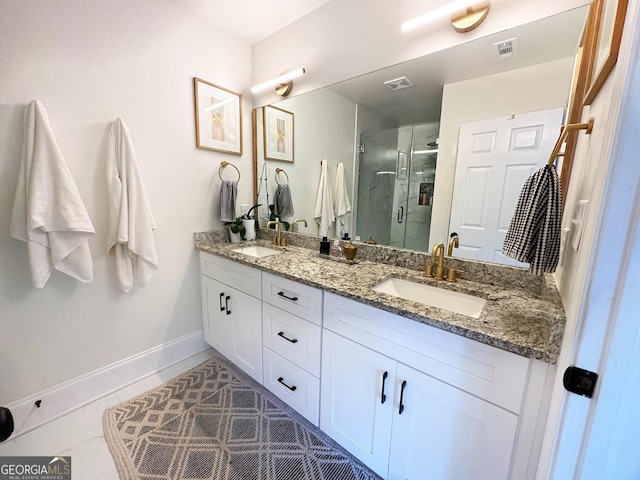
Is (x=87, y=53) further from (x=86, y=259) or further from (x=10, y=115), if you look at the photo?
(x=86, y=259)

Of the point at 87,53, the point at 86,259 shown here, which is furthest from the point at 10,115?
the point at 86,259

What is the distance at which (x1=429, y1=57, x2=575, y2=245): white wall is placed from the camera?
3.43ft

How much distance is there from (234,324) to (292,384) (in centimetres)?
58

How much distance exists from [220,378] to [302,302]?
3.33 feet

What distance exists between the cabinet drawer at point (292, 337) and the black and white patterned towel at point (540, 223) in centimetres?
87

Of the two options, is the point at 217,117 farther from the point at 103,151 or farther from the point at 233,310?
the point at 233,310

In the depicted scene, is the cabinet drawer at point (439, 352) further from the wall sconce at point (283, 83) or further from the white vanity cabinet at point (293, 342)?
the wall sconce at point (283, 83)

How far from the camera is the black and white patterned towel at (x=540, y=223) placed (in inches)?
33.4

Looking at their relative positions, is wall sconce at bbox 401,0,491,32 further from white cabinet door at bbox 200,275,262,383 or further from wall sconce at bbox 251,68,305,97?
white cabinet door at bbox 200,275,262,383

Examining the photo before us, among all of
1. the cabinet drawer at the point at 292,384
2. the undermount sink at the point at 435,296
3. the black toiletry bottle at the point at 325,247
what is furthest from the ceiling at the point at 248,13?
the cabinet drawer at the point at 292,384

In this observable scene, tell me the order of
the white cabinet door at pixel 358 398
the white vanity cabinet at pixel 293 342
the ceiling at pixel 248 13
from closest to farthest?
the white cabinet door at pixel 358 398, the white vanity cabinet at pixel 293 342, the ceiling at pixel 248 13

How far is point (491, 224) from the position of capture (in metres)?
1.23

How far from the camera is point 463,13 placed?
1.22m

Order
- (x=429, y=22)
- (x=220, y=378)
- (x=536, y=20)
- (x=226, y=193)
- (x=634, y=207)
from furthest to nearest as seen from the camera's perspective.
Answer: (x=226, y=193), (x=220, y=378), (x=429, y=22), (x=536, y=20), (x=634, y=207)
